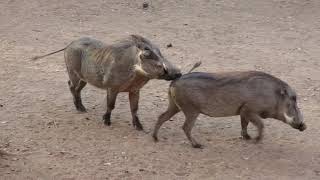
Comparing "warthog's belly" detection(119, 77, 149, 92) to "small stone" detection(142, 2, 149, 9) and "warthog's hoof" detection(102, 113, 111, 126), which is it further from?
"small stone" detection(142, 2, 149, 9)

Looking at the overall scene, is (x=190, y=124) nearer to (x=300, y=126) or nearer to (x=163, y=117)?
(x=163, y=117)

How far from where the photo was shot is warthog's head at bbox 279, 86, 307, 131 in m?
5.48

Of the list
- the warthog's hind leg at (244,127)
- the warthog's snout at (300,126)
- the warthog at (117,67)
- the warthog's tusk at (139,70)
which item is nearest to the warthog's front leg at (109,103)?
the warthog at (117,67)

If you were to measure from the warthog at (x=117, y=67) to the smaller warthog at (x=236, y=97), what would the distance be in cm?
20

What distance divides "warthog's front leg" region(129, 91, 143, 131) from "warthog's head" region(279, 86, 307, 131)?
4.35ft

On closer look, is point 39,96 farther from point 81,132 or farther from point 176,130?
point 176,130

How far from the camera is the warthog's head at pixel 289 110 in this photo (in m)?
→ 5.48

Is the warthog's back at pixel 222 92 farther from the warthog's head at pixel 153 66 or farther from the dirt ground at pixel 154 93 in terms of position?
the dirt ground at pixel 154 93

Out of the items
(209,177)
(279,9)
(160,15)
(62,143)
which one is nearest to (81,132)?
(62,143)

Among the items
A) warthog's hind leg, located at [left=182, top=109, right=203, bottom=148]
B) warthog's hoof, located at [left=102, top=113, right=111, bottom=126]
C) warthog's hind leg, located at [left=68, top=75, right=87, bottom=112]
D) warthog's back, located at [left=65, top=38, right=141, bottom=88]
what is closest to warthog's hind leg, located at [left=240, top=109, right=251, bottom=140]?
warthog's hind leg, located at [left=182, top=109, right=203, bottom=148]

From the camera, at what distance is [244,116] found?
5508 millimetres

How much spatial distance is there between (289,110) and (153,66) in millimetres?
1244

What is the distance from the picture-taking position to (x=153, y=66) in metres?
5.52

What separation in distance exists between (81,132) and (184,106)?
1036mm
